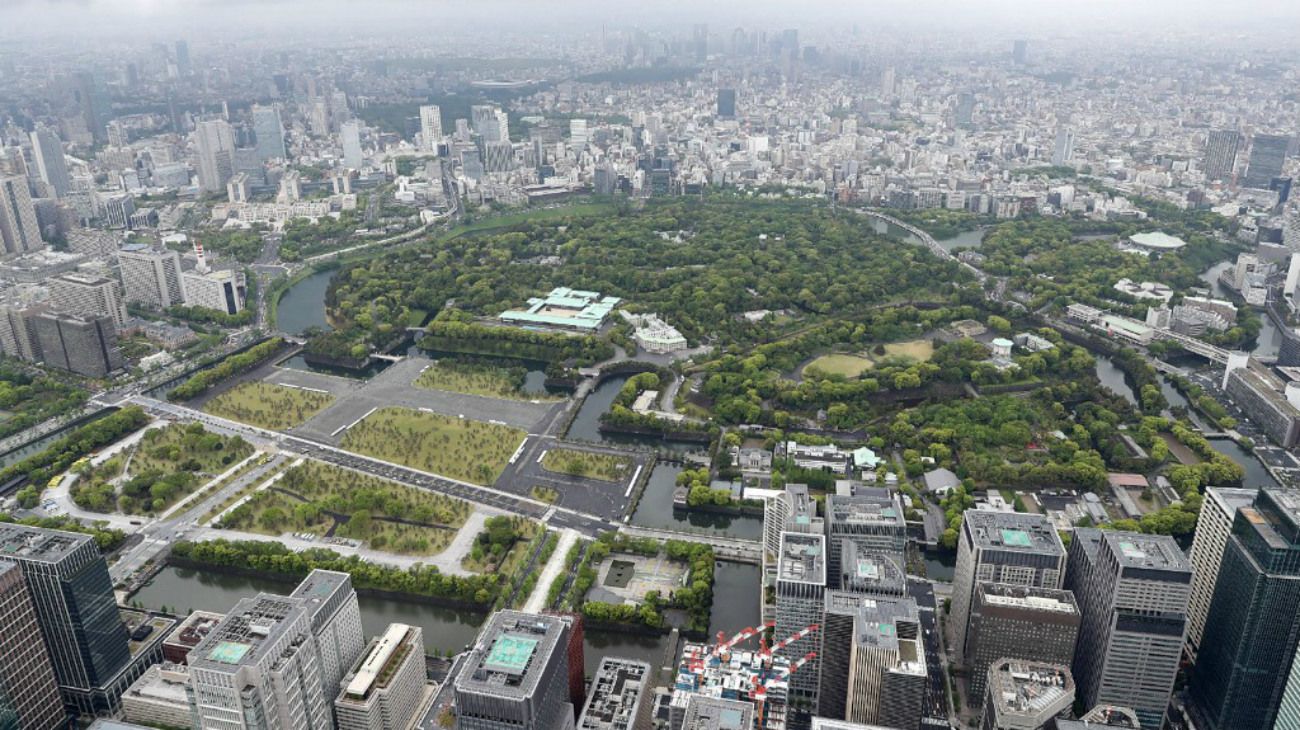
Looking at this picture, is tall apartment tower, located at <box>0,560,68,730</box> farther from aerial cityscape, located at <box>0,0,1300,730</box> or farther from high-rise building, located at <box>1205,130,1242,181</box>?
high-rise building, located at <box>1205,130,1242,181</box>

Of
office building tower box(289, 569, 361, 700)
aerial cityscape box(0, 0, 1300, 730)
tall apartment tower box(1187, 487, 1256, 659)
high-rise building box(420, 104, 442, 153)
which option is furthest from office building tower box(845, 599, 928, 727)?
high-rise building box(420, 104, 442, 153)

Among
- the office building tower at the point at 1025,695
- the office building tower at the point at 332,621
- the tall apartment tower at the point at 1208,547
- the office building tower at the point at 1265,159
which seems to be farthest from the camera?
the office building tower at the point at 1265,159

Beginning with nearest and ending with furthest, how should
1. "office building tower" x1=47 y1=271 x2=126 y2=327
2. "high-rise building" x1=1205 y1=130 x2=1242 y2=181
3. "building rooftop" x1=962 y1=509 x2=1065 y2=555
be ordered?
1. "building rooftop" x1=962 y1=509 x2=1065 y2=555
2. "office building tower" x1=47 y1=271 x2=126 y2=327
3. "high-rise building" x1=1205 y1=130 x2=1242 y2=181

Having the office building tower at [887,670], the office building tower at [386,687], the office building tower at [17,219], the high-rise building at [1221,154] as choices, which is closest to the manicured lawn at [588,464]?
the office building tower at [386,687]

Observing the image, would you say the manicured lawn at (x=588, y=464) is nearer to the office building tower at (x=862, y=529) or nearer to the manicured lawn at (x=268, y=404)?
the office building tower at (x=862, y=529)

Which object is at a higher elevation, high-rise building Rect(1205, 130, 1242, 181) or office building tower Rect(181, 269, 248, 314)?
high-rise building Rect(1205, 130, 1242, 181)

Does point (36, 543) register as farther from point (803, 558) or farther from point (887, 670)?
point (887, 670)

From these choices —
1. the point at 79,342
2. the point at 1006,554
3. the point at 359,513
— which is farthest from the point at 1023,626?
Result: the point at 79,342
